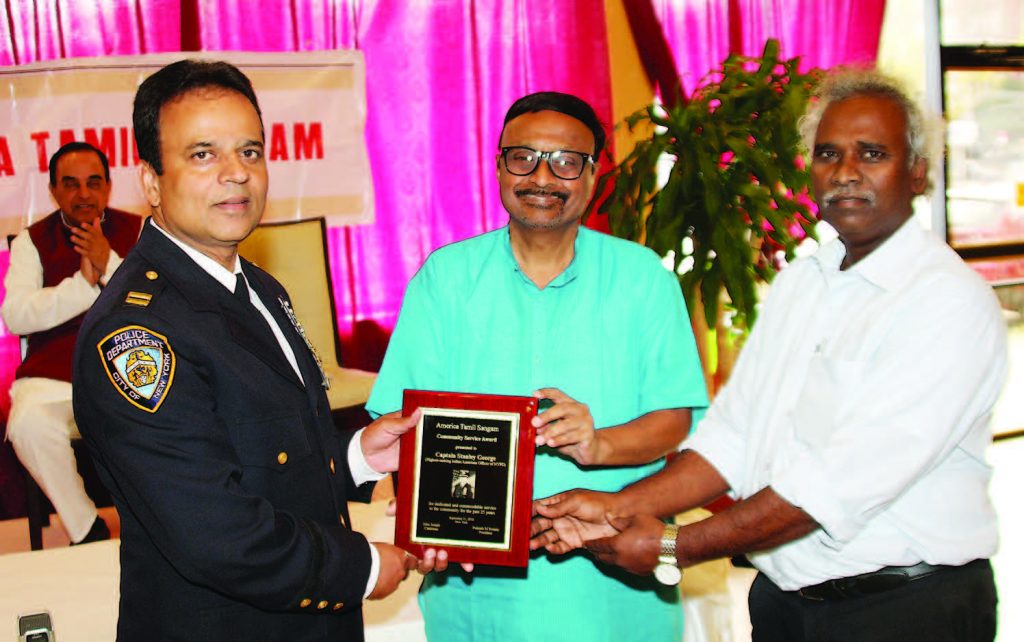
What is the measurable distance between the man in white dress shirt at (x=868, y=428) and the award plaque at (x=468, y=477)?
216 millimetres

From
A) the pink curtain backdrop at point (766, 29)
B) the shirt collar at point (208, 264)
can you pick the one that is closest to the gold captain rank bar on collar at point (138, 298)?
the shirt collar at point (208, 264)

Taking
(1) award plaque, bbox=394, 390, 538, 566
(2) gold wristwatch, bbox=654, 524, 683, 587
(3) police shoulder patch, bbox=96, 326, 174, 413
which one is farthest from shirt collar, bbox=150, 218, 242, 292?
(2) gold wristwatch, bbox=654, 524, 683, 587

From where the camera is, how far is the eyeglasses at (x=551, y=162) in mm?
2092

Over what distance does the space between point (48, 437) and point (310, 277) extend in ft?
4.83

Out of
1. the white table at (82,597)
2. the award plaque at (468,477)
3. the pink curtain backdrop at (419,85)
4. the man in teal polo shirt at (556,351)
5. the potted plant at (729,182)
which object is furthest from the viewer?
the pink curtain backdrop at (419,85)

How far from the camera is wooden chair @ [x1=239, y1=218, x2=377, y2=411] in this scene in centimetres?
462

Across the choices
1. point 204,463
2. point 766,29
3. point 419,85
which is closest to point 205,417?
point 204,463

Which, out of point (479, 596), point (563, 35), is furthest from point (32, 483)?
point (563, 35)

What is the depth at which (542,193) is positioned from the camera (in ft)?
6.81

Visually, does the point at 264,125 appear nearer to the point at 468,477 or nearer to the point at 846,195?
the point at 468,477

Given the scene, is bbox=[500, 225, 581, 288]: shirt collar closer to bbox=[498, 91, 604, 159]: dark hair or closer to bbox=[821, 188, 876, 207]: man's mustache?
bbox=[498, 91, 604, 159]: dark hair

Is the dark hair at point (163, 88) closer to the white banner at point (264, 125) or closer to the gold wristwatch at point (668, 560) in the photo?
the gold wristwatch at point (668, 560)

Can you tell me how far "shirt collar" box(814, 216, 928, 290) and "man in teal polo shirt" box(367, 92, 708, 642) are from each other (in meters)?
0.48

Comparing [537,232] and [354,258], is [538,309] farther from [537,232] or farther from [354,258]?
[354,258]
